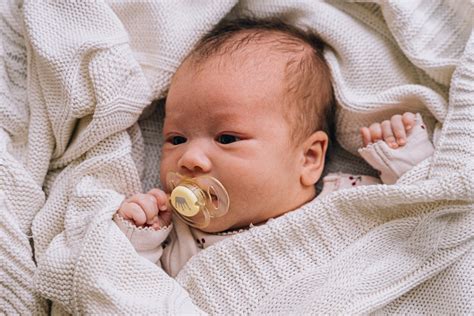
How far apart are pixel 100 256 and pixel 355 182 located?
64cm

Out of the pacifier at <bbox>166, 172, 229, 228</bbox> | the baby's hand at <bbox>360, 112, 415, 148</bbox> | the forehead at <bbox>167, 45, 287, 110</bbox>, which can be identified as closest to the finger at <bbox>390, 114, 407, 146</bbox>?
the baby's hand at <bbox>360, 112, 415, 148</bbox>

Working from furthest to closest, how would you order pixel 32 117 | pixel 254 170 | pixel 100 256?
pixel 32 117, pixel 254 170, pixel 100 256

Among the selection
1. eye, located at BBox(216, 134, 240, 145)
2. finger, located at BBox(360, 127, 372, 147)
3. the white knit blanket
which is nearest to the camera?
the white knit blanket

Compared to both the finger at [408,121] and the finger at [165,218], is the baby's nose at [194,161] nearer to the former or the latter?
the finger at [165,218]

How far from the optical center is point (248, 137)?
1.43 metres

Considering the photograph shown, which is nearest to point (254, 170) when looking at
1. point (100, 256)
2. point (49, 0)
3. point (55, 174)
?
point (100, 256)

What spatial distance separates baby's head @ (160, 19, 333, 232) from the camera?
1411mm

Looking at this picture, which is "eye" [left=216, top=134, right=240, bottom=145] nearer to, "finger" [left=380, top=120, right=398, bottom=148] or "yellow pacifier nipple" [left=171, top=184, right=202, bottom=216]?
"yellow pacifier nipple" [left=171, top=184, right=202, bottom=216]

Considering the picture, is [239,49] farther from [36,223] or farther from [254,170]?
[36,223]

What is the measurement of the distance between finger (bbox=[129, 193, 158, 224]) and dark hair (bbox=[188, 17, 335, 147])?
1.10 feet

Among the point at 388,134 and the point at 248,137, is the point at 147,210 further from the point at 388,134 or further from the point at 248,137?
the point at 388,134

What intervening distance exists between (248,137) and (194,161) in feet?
0.44

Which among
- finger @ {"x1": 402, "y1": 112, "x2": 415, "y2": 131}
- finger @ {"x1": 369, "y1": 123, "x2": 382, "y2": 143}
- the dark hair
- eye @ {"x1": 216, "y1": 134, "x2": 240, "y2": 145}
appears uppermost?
the dark hair

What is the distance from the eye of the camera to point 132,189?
4.99ft
